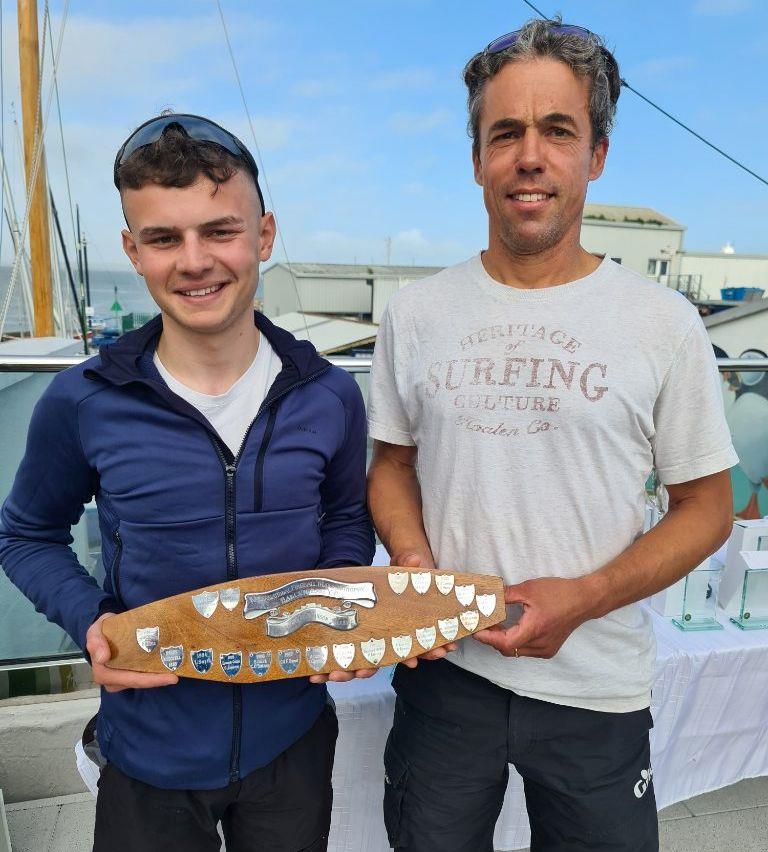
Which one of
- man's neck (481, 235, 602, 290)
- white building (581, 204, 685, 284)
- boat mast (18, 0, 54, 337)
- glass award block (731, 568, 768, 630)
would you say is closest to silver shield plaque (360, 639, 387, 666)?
man's neck (481, 235, 602, 290)

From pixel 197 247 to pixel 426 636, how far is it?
0.84 m

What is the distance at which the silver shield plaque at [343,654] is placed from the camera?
120cm

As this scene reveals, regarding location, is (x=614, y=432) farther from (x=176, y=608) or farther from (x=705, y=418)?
(x=176, y=608)

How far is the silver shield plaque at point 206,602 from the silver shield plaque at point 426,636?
38 centimetres

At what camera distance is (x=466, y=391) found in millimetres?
1298

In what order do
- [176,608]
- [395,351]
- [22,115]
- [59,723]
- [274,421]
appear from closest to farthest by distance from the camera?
[176,608], [274,421], [395,351], [59,723], [22,115]

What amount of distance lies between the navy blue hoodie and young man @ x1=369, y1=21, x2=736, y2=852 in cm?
28

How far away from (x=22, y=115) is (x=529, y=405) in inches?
509

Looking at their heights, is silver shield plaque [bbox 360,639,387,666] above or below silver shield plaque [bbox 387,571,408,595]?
below

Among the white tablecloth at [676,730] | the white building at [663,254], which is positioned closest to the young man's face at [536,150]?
the white tablecloth at [676,730]

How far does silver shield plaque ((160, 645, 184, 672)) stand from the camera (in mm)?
1143

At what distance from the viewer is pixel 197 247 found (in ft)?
3.71

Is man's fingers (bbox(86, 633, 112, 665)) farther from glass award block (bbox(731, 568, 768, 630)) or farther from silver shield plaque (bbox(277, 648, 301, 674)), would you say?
glass award block (bbox(731, 568, 768, 630))

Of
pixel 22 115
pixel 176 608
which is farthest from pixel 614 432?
pixel 22 115
